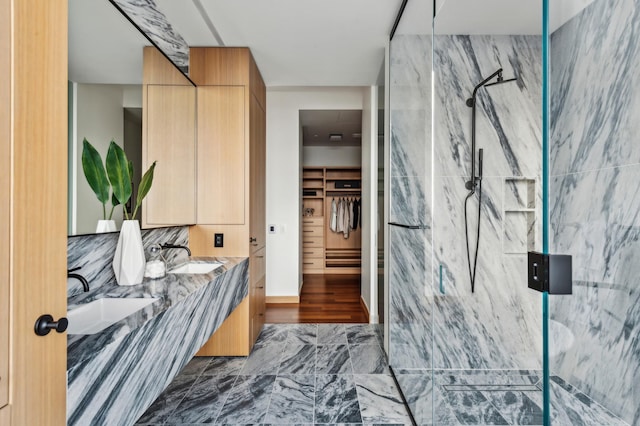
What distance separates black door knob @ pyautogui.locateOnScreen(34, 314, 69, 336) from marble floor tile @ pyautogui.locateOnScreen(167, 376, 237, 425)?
5.01ft

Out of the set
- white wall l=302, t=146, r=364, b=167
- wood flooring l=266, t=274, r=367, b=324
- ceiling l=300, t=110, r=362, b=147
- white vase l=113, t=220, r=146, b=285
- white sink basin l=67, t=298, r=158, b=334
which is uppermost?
ceiling l=300, t=110, r=362, b=147

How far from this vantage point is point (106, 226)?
1.75 metres

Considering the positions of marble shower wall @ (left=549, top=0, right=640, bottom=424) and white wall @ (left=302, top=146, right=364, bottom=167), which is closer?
marble shower wall @ (left=549, top=0, right=640, bottom=424)

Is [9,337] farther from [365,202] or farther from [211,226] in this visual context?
[365,202]

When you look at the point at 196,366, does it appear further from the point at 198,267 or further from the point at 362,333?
the point at 362,333

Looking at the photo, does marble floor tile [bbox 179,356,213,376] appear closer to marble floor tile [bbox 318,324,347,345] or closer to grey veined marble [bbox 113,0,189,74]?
marble floor tile [bbox 318,324,347,345]

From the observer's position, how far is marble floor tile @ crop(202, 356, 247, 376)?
2.49 meters

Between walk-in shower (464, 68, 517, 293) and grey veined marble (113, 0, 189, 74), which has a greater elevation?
grey veined marble (113, 0, 189, 74)

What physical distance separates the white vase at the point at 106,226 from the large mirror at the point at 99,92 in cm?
3

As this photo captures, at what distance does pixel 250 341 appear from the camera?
2.83 meters

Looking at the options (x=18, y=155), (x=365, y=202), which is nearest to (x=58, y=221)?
(x=18, y=155)

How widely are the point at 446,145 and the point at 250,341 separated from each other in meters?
2.26

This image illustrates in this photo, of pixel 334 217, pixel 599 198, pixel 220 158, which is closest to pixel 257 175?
pixel 220 158

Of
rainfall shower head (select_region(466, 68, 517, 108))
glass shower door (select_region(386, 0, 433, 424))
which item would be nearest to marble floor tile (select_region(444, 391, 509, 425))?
glass shower door (select_region(386, 0, 433, 424))
